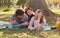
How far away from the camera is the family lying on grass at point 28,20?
4035 mm

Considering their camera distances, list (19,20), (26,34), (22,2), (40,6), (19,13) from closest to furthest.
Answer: (19,13)
(19,20)
(26,34)
(40,6)
(22,2)

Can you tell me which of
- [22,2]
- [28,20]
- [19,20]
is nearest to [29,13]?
[28,20]

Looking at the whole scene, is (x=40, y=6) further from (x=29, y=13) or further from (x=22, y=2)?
(x=29, y=13)

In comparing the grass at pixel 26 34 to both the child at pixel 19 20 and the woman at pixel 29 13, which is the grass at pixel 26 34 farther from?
the woman at pixel 29 13

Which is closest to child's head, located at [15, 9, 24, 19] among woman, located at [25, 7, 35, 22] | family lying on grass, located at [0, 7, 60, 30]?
family lying on grass, located at [0, 7, 60, 30]

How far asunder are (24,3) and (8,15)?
69 cm

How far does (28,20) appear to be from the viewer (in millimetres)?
4266

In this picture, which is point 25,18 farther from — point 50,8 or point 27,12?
point 50,8

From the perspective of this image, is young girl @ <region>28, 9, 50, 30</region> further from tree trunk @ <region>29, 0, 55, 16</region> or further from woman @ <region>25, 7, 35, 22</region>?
tree trunk @ <region>29, 0, 55, 16</region>

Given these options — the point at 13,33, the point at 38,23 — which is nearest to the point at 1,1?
the point at 13,33

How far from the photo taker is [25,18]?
13.9ft

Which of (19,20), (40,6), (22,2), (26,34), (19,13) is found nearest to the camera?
(19,13)

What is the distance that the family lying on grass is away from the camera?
4.04 meters

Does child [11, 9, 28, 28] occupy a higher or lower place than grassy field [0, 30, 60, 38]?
higher
